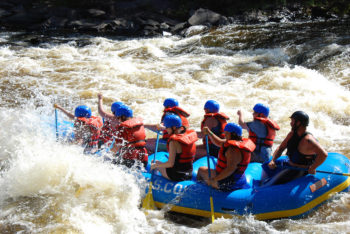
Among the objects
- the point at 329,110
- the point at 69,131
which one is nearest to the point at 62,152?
the point at 69,131

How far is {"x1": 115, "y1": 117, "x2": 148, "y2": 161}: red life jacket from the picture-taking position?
5215 millimetres

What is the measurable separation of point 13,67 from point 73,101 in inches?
141

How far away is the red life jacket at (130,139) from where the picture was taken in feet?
17.1

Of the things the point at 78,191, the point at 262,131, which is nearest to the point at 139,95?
the point at 78,191

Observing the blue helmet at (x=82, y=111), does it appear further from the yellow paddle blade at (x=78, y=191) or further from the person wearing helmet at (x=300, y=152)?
the person wearing helmet at (x=300, y=152)

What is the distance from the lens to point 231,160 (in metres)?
4.44

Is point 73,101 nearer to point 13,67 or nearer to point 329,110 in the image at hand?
point 13,67

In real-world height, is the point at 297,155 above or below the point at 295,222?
above

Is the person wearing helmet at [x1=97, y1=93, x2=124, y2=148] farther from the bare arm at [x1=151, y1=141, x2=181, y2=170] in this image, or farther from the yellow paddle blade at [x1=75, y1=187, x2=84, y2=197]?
the bare arm at [x1=151, y1=141, x2=181, y2=170]

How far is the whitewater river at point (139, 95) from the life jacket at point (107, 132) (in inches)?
19.1

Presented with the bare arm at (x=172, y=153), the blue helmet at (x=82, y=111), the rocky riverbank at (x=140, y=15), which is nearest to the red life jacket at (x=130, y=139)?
the bare arm at (x=172, y=153)

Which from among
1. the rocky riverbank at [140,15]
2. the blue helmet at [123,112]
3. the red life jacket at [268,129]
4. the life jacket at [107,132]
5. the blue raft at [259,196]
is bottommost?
the blue raft at [259,196]

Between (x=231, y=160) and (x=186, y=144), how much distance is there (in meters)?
0.60

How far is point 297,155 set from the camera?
4648mm
